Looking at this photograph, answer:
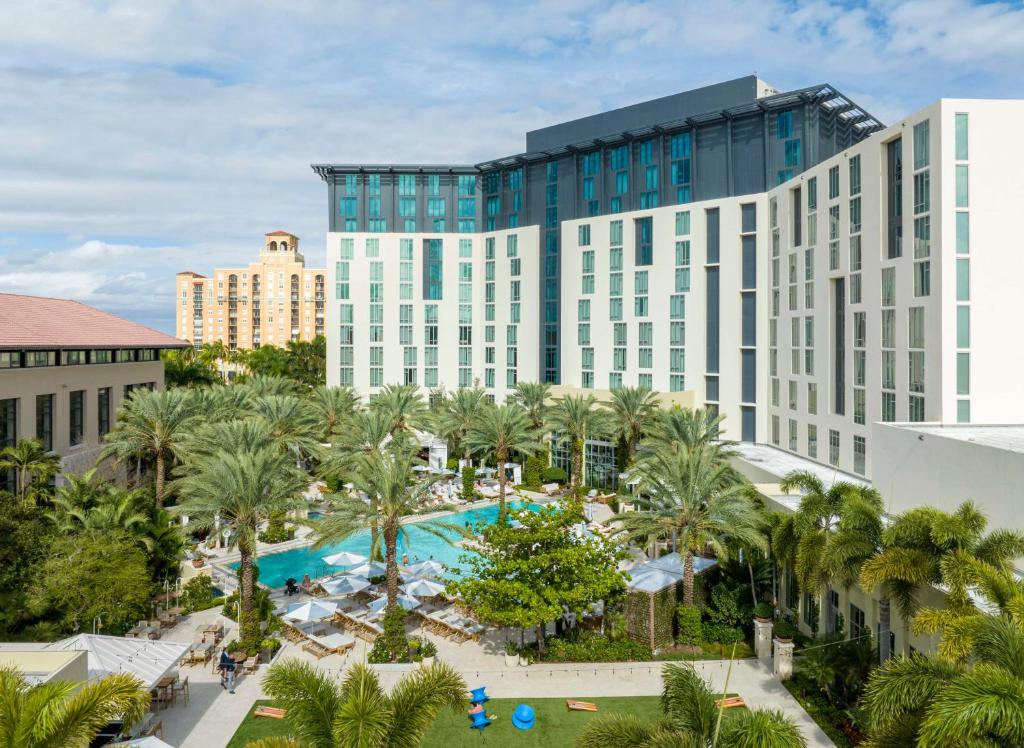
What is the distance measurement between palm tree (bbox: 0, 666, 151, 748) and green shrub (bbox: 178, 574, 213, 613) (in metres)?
19.3

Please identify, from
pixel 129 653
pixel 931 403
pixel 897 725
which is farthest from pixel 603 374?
pixel 897 725

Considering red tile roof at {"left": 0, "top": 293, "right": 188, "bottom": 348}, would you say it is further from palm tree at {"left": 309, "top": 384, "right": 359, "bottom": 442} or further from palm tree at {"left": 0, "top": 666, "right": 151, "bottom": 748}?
palm tree at {"left": 0, "top": 666, "right": 151, "bottom": 748}

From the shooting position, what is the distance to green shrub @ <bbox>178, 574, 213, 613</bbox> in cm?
2880

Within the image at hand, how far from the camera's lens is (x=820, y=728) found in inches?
747

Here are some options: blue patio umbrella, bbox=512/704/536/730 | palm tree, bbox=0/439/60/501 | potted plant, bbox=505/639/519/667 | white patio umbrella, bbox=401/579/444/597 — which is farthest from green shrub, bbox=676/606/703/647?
palm tree, bbox=0/439/60/501

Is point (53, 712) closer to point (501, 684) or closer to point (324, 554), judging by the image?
point (501, 684)

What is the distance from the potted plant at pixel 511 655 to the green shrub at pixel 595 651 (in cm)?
106

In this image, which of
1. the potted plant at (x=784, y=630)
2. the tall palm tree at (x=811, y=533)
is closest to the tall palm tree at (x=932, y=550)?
the tall palm tree at (x=811, y=533)

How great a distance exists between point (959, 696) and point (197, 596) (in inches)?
1088

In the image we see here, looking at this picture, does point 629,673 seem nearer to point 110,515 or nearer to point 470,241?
point 110,515

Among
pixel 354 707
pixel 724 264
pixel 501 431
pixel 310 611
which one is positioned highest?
pixel 724 264

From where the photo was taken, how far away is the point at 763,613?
80.0 ft

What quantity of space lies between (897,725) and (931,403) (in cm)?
2152

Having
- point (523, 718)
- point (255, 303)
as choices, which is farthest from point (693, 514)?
point (255, 303)
